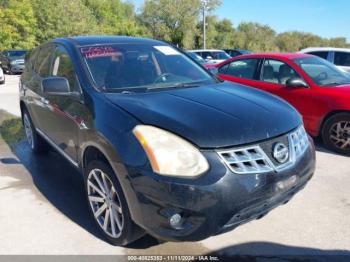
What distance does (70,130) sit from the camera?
3484 millimetres

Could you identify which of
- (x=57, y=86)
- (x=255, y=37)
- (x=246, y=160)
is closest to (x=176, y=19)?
(x=255, y=37)

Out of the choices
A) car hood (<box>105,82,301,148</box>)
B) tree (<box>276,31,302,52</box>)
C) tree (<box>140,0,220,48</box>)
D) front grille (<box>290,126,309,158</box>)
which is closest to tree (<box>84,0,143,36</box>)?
tree (<box>140,0,220,48</box>)

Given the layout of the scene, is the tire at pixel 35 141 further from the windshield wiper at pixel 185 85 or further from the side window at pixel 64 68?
the windshield wiper at pixel 185 85

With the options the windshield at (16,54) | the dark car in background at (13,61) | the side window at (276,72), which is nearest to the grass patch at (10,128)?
the side window at (276,72)

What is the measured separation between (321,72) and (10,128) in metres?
5.78

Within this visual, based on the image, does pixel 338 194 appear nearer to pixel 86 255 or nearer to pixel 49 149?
pixel 86 255

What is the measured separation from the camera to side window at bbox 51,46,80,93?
3449mm

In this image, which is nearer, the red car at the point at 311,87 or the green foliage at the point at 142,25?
the red car at the point at 311,87

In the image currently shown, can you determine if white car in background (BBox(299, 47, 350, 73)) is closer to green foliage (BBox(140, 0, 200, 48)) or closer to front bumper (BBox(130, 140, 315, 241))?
front bumper (BBox(130, 140, 315, 241))

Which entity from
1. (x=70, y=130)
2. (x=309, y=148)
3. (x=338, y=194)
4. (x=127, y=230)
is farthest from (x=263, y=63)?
(x=127, y=230)

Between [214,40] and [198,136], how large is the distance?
52.5 meters

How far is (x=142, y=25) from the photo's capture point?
52.0 meters

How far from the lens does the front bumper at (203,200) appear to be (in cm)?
237

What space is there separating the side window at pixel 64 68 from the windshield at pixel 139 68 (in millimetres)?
178
